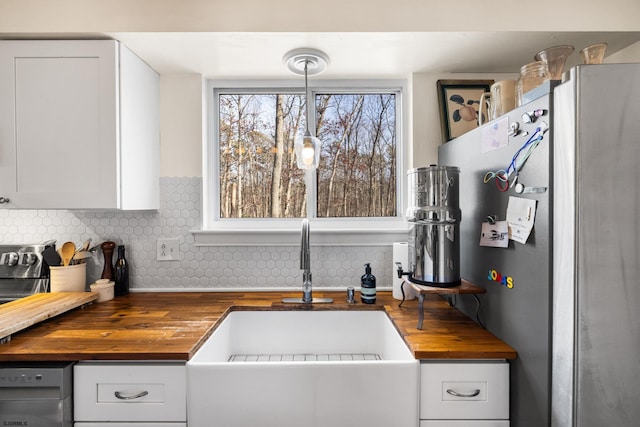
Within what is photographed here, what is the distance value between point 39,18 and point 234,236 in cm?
126

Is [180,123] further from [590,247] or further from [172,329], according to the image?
[590,247]

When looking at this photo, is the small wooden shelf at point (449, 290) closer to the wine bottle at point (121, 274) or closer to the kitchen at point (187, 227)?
the kitchen at point (187, 227)

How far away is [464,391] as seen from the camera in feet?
3.77

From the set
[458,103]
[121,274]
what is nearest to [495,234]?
[458,103]

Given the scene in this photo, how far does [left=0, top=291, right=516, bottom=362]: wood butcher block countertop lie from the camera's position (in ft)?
3.67

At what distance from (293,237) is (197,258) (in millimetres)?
545

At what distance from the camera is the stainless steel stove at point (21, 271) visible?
1.73m

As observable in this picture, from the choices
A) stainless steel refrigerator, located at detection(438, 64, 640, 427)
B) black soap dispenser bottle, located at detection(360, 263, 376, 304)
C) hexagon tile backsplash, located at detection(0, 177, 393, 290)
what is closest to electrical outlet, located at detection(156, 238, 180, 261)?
hexagon tile backsplash, located at detection(0, 177, 393, 290)

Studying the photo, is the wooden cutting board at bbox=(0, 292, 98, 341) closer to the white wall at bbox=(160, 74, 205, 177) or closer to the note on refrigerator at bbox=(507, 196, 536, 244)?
the white wall at bbox=(160, 74, 205, 177)

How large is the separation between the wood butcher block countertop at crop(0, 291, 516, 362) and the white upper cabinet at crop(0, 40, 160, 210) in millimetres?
489

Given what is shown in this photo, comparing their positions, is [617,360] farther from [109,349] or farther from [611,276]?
[109,349]

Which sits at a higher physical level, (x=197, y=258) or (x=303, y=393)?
(x=197, y=258)

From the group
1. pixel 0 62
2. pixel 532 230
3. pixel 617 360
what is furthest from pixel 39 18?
pixel 617 360

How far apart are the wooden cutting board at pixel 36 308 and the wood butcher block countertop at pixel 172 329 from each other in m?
0.04
